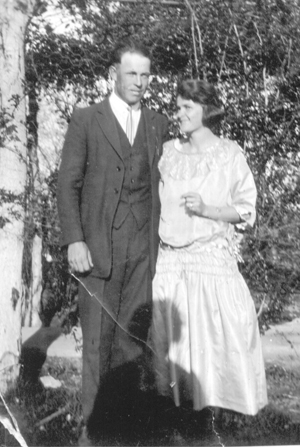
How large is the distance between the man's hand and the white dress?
15.4 inches

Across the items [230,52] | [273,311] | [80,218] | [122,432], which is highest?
[230,52]

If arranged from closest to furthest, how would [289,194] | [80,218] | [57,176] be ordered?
[80,218] < [57,176] < [289,194]

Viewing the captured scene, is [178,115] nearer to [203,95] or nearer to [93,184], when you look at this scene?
[203,95]

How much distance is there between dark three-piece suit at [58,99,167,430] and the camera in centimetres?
309

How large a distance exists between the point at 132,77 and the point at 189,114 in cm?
35

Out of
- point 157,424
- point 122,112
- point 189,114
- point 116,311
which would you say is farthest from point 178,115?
point 157,424

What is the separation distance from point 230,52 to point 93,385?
189 centimetres

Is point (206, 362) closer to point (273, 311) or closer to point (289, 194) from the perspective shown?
point (273, 311)

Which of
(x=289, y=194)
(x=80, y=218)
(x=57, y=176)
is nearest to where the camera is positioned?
(x=80, y=218)

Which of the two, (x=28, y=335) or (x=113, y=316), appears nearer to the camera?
(x=113, y=316)

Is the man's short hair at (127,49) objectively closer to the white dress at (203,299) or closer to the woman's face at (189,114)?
the woman's face at (189,114)

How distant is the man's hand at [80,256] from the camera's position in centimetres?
305

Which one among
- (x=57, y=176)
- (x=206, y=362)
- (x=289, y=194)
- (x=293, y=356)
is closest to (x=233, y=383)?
(x=206, y=362)

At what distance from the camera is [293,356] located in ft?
11.9
